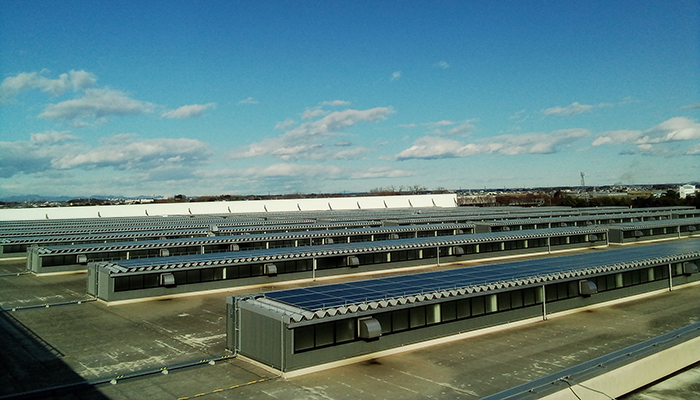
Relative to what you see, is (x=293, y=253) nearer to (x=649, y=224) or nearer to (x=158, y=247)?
(x=158, y=247)

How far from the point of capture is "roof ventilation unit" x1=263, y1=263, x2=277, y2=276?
140ft

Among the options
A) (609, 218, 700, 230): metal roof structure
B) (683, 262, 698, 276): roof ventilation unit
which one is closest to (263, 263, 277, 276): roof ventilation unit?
(683, 262, 698, 276): roof ventilation unit

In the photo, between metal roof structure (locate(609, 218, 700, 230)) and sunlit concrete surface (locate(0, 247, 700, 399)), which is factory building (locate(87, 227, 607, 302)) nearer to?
sunlit concrete surface (locate(0, 247, 700, 399))

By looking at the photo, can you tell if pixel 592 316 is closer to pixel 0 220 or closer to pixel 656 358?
pixel 656 358

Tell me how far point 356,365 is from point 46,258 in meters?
41.6

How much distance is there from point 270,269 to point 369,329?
22110mm

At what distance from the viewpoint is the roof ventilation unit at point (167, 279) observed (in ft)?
122

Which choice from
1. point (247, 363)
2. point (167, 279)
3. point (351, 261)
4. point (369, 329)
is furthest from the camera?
point (351, 261)

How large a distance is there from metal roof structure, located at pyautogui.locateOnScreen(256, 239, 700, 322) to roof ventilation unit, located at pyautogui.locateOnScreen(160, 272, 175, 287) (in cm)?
1537

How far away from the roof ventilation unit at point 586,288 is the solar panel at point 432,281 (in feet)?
3.98

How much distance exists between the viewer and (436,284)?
27344mm

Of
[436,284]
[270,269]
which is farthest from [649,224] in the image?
[270,269]

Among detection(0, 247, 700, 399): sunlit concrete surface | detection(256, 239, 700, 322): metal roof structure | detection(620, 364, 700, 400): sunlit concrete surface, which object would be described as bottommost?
detection(620, 364, 700, 400): sunlit concrete surface

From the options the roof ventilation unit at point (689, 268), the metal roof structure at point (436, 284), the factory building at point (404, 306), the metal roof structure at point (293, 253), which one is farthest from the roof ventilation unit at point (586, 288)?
the metal roof structure at point (293, 253)
